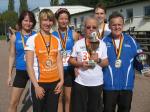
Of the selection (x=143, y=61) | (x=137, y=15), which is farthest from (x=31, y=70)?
(x=137, y=15)

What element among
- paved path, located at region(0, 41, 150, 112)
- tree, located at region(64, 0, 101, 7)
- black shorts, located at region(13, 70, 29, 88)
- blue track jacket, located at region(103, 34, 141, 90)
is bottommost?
paved path, located at region(0, 41, 150, 112)

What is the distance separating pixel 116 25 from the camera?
15.7 ft

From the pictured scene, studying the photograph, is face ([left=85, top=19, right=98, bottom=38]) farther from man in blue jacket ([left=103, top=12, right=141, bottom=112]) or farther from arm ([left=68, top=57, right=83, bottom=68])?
arm ([left=68, top=57, right=83, bottom=68])

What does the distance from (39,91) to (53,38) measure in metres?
0.71

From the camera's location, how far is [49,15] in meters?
4.54

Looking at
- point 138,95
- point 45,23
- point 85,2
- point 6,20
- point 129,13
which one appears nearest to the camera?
point 45,23

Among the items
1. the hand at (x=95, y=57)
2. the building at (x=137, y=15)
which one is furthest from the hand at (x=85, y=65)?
the building at (x=137, y=15)

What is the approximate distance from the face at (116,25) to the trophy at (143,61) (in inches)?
16.2

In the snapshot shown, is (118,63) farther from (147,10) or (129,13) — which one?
(129,13)

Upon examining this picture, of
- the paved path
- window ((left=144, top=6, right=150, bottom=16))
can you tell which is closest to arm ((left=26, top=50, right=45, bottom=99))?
the paved path

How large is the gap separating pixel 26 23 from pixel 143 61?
1.92 metres

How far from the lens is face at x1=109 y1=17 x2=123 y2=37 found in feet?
15.6

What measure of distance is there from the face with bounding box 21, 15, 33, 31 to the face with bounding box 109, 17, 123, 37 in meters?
1.41

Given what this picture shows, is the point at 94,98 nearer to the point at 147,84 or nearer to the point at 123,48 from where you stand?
the point at 123,48
